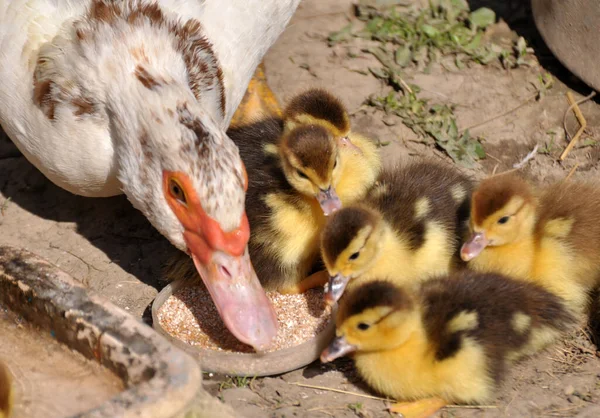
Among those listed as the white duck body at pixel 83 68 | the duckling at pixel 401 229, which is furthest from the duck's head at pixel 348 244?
the white duck body at pixel 83 68

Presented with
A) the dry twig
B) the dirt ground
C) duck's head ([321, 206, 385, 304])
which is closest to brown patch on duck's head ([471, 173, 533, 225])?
duck's head ([321, 206, 385, 304])

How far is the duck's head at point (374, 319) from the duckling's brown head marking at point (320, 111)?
999 mm

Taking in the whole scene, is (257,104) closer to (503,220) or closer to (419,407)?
(503,220)

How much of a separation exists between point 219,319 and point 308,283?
44cm

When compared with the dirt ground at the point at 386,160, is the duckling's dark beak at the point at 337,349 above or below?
above

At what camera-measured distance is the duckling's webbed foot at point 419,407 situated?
11.8 ft

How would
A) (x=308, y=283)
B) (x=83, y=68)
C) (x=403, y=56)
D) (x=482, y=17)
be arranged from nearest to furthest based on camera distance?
(x=83, y=68), (x=308, y=283), (x=403, y=56), (x=482, y=17)

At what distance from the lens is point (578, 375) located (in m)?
3.85

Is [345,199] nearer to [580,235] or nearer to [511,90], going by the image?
[580,235]

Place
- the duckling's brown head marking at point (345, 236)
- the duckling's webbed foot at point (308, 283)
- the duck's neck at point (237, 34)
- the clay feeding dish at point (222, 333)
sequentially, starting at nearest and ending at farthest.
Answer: the duckling's brown head marking at point (345, 236), the clay feeding dish at point (222, 333), the duck's neck at point (237, 34), the duckling's webbed foot at point (308, 283)

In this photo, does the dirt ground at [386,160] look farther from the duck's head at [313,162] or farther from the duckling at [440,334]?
the duck's head at [313,162]

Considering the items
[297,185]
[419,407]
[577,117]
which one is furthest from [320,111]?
[577,117]

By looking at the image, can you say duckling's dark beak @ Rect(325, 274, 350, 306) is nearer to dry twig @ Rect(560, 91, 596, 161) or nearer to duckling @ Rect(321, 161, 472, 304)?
duckling @ Rect(321, 161, 472, 304)

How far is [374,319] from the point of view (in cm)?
343
